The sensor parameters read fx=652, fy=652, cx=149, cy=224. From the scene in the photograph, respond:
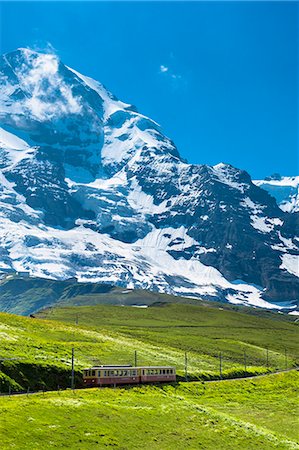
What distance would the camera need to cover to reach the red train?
92188mm

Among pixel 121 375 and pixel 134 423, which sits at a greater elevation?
pixel 121 375

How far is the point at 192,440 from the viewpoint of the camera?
6931 centimetres

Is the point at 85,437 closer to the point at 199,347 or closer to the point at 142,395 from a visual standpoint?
the point at 142,395

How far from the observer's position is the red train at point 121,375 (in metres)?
92.2

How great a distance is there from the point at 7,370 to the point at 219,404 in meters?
31.4

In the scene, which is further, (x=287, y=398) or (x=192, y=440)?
(x=287, y=398)

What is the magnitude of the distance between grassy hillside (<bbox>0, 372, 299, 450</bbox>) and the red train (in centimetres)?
239

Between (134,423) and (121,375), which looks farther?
(121,375)

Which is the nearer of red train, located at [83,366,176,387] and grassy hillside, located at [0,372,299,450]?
grassy hillside, located at [0,372,299,450]

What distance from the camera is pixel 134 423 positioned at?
71062 mm

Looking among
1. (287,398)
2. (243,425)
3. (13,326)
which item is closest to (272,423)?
(243,425)

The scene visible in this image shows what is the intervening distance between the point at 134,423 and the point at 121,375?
2444 centimetres

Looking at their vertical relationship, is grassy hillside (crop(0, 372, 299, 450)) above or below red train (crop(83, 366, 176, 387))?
below

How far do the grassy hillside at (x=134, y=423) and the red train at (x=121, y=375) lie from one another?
2.39 m
